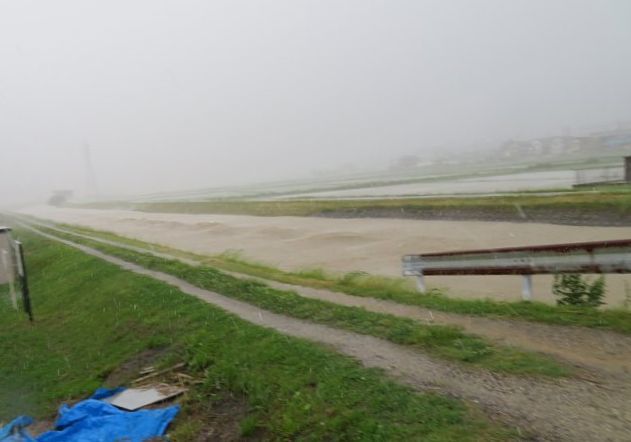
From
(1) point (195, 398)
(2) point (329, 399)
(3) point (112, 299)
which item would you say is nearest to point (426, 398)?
(2) point (329, 399)

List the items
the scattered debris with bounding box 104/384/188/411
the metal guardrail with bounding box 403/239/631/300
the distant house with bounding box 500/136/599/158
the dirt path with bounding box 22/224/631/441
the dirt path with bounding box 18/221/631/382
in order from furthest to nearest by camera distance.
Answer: the distant house with bounding box 500/136/599/158
the metal guardrail with bounding box 403/239/631/300
the scattered debris with bounding box 104/384/188/411
the dirt path with bounding box 18/221/631/382
the dirt path with bounding box 22/224/631/441

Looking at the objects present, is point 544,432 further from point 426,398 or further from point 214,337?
point 214,337

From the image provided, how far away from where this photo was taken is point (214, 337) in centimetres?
951

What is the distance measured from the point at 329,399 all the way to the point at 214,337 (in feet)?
12.2

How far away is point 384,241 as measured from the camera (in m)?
27.4

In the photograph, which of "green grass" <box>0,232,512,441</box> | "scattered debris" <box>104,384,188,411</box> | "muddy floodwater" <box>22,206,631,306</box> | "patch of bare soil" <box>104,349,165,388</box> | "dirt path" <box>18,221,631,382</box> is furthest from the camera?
"muddy floodwater" <box>22,206,631,306</box>

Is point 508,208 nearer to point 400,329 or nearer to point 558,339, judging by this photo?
point 400,329

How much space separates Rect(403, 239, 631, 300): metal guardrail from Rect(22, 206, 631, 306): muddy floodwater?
3343 mm

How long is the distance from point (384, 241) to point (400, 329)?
62.7 feet

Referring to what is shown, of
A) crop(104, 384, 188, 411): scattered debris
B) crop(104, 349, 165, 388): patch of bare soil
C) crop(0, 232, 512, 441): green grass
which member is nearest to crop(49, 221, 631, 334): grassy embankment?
crop(0, 232, 512, 441): green grass

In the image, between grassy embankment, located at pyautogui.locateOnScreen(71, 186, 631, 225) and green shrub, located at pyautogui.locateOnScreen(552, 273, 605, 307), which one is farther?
grassy embankment, located at pyautogui.locateOnScreen(71, 186, 631, 225)

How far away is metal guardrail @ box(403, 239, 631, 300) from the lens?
8.11m

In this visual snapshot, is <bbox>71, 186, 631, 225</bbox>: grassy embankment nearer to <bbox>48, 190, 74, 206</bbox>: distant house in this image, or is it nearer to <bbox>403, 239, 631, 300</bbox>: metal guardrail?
<bbox>403, 239, 631, 300</bbox>: metal guardrail

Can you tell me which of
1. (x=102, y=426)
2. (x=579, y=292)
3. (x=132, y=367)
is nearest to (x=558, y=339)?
(x=579, y=292)
